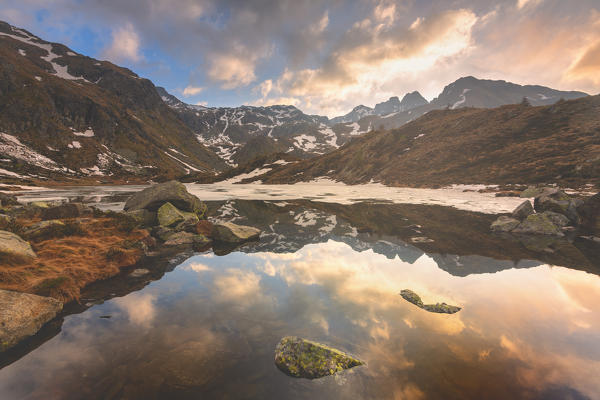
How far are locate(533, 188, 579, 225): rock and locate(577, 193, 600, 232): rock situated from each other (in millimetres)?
590

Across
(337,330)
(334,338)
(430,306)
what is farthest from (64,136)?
(430,306)

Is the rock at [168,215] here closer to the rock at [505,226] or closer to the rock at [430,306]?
the rock at [430,306]

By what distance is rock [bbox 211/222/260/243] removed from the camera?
16656mm

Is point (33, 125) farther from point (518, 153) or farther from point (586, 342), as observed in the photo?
point (518, 153)

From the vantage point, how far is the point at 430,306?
810cm

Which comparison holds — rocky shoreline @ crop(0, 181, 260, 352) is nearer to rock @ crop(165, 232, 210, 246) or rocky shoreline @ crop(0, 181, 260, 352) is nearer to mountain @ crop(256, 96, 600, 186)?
rock @ crop(165, 232, 210, 246)

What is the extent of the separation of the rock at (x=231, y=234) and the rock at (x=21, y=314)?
9.61 m

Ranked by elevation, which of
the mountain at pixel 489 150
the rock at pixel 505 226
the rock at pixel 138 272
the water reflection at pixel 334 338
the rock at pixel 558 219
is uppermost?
the mountain at pixel 489 150

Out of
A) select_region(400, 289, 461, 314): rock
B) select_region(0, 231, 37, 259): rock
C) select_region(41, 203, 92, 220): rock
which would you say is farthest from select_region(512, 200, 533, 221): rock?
select_region(41, 203, 92, 220): rock

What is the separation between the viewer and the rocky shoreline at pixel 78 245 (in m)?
6.91

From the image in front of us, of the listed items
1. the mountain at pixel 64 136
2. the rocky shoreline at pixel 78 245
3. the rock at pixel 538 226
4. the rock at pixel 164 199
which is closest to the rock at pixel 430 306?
the rocky shoreline at pixel 78 245

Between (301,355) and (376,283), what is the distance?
5601 mm

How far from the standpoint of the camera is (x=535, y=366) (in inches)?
215

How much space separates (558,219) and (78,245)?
1399 inches
